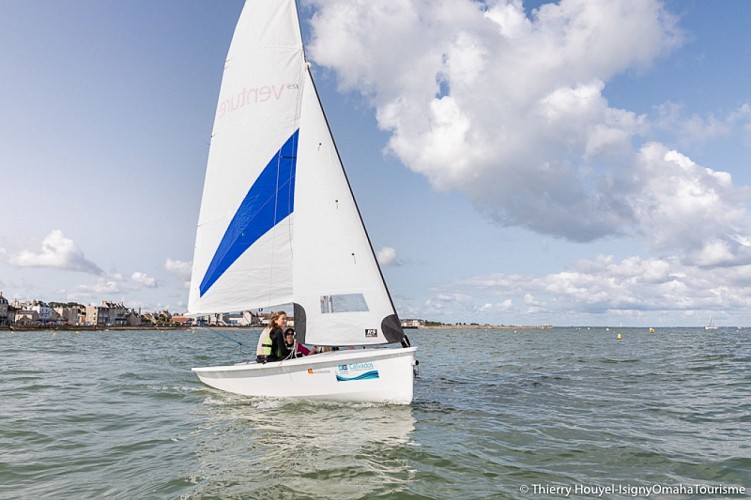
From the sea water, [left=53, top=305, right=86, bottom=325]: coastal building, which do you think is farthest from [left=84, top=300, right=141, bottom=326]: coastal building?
the sea water

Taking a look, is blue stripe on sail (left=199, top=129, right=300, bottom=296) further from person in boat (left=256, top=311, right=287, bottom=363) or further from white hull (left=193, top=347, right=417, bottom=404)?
white hull (left=193, top=347, right=417, bottom=404)

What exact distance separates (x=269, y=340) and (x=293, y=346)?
0.64 metres

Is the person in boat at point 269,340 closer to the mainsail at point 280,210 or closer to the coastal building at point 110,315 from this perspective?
the mainsail at point 280,210

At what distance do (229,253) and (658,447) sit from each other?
34.9ft

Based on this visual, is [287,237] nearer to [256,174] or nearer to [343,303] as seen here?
[256,174]

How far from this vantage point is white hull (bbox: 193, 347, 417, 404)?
10359 millimetres

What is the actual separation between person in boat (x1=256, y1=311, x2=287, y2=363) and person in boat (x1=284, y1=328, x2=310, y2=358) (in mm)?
354

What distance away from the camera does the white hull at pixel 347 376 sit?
1036cm

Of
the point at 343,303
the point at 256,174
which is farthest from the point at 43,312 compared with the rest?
the point at 343,303

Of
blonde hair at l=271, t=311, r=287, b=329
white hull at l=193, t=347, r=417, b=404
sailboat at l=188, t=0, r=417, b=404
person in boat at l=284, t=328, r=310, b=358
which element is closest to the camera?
white hull at l=193, t=347, r=417, b=404

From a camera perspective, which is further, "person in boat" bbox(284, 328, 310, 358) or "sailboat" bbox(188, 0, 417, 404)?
"person in boat" bbox(284, 328, 310, 358)

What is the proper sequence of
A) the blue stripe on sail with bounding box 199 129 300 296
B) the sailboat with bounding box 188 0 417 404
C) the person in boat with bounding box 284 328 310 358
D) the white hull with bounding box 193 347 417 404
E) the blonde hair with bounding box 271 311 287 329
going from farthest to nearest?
the blue stripe on sail with bounding box 199 129 300 296 → the blonde hair with bounding box 271 311 287 329 → the person in boat with bounding box 284 328 310 358 → the sailboat with bounding box 188 0 417 404 → the white hull with bounding box 193 347 417 404

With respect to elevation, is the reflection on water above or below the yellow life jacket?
below

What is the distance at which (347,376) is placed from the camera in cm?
1058
